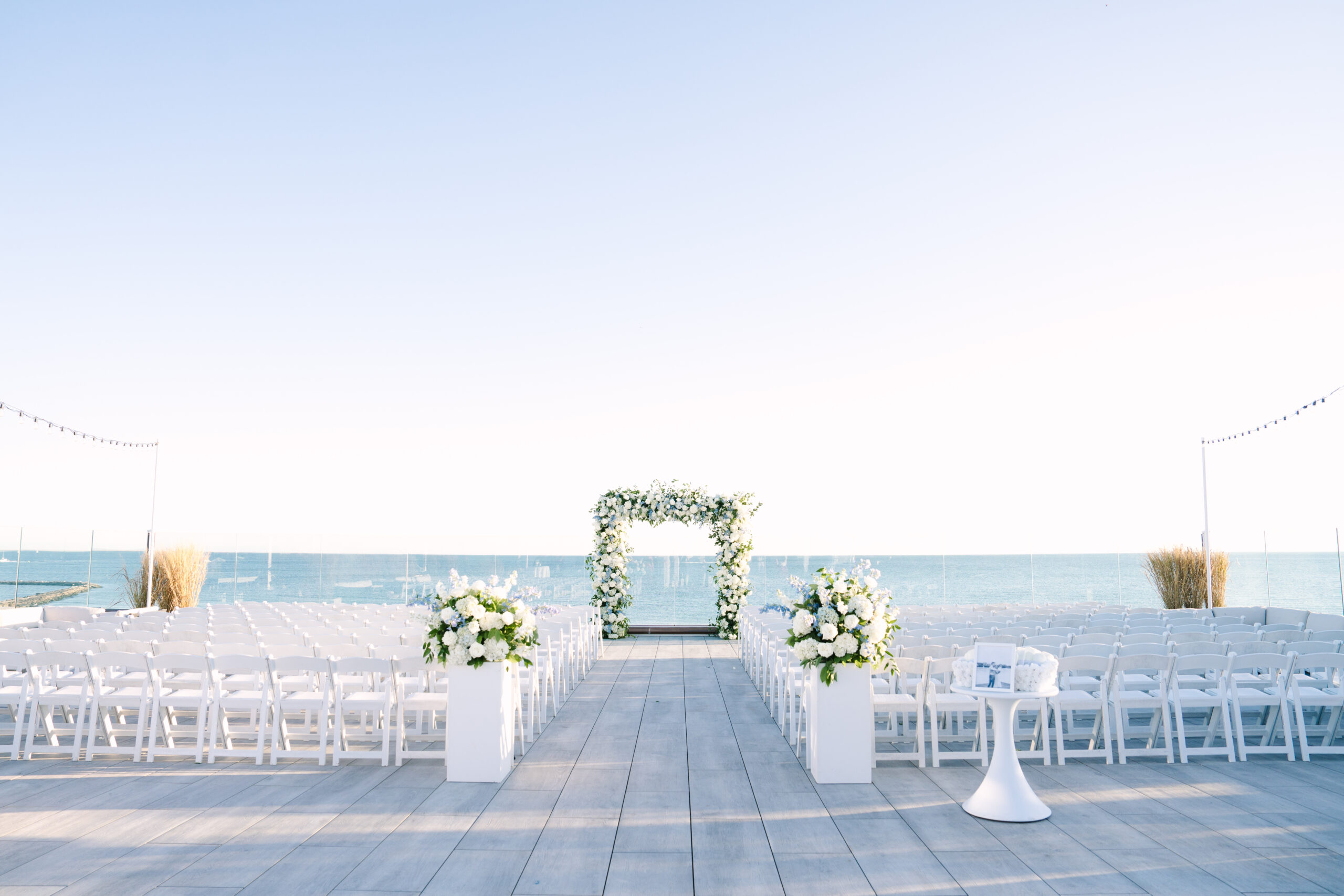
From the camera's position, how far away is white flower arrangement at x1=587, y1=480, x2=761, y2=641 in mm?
15336

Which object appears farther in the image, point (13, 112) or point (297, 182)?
point (297, 182)

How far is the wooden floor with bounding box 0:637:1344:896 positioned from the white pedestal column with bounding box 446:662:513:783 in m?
0.14

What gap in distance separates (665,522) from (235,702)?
10068 mm

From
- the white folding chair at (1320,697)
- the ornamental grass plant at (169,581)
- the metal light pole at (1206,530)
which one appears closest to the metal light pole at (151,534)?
the ornamental grass plant at (169,581)

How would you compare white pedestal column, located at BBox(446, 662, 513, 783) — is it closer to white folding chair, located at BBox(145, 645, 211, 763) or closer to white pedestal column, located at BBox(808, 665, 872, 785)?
white folding chair, located at BBox(145, 645, 211, 763)

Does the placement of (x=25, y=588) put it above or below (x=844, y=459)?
below

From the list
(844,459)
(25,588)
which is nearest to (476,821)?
(25,588)

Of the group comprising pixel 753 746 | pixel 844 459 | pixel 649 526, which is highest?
pixel 844 459

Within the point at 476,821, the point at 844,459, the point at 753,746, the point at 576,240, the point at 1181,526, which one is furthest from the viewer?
the point at 844,459

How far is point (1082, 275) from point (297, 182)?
1379 cm

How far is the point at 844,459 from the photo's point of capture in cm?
3416

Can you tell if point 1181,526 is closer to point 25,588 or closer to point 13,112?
point 13,112

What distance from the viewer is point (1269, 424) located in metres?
12.7

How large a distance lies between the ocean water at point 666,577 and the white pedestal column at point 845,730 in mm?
817
